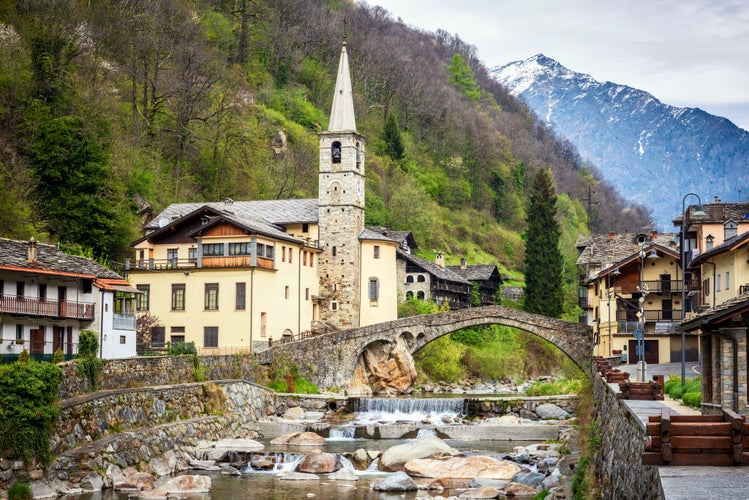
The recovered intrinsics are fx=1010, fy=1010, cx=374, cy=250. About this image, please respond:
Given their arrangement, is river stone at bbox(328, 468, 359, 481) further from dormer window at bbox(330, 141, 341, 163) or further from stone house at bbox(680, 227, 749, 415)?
dormer window at bbox(330, 141, 341, 163)

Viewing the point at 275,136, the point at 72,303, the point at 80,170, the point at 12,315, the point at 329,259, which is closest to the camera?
the point at 12,315

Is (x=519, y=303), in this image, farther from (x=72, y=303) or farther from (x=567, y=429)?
(x=72, y=303)

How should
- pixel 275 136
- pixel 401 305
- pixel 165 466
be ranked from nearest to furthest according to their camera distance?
pixel 165 466 → pixel 401 305 → pixel 275 136

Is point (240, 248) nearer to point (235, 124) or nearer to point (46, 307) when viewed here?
point (46, 307)

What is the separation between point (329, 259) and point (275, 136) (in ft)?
108

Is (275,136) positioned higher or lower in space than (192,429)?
higher

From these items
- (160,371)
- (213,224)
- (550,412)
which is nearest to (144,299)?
(213,224)

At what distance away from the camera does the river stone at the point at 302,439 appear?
4538 cm

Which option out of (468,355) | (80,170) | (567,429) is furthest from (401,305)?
(567,429)

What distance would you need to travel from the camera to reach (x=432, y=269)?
94312 millimetres

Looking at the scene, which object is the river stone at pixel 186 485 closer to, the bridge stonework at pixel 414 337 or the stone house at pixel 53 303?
the stone house at pixel 53 303

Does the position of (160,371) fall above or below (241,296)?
Answer: below

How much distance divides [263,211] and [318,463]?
35.9 metres

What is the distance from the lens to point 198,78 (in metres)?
87.4
